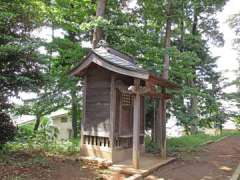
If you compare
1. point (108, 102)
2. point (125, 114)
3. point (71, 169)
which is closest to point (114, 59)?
point (108, 102)

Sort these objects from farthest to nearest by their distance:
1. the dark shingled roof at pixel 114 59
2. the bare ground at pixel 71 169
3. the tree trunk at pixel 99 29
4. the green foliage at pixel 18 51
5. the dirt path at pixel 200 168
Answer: the tree trunk at pixel 99 29
the green foliage at pixel 18 51
the dark shingled roof at pixel 114 59
the dirt path at pixel 200 168
the bare ground at pixel 71 169

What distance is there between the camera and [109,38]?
45.1 ft

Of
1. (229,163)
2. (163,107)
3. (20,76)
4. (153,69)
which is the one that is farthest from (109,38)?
Result: (229,163)

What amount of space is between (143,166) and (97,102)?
2.39m

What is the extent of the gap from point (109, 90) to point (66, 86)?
4139mm

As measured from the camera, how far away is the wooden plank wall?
879cm

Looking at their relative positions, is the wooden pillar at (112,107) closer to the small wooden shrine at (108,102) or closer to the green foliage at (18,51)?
the small wooden shrine at (108,102)

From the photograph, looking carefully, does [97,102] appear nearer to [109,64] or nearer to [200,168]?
[109,64]

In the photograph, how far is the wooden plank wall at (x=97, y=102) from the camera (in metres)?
8.79

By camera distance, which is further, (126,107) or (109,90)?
(126,107)

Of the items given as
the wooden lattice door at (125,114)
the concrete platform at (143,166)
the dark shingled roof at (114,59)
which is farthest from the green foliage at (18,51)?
the concrete platform at (143,166)

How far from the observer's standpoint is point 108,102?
28.8 ft

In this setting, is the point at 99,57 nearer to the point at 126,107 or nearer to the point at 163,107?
the point at 126,107

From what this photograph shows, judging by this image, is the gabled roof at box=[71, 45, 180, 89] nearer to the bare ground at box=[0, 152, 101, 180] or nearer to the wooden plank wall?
the wooden plank wall
